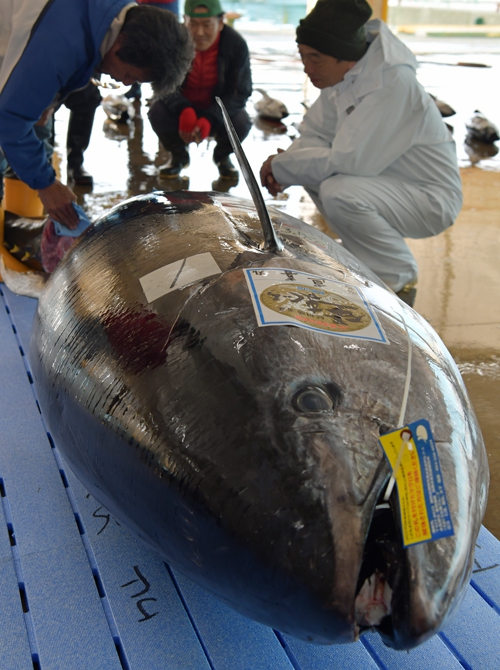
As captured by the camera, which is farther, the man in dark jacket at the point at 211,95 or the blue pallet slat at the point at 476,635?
the man in dark jacket at the point at 211,95

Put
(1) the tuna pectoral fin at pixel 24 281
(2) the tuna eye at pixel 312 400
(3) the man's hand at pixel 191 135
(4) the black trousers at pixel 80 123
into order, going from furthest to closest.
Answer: (3) the man's hand at pixel 191 135 < (4) the black trousers at pixel 80 123 < (1) the tuna pectoral fin at pixel 24 281 < (2) the tuna eye at pixel 312 400

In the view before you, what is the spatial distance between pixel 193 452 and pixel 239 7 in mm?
35314

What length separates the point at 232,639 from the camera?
60.7 inches

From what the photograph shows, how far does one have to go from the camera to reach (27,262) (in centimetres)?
340

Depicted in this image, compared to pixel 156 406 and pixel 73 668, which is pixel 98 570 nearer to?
pixel 73 668

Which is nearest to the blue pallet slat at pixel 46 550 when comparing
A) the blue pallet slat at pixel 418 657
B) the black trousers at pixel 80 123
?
the blue pallet slat at pixel 418 657

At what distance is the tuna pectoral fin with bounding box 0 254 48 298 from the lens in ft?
10.7

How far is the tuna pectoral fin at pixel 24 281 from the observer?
3248 mm

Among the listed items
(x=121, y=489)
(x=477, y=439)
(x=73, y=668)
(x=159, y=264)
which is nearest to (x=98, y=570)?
(x=73, y=668)

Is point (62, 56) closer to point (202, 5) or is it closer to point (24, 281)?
point (24, 281)

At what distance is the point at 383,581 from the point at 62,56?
242cm

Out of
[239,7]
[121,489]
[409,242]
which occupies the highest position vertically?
[121,489]

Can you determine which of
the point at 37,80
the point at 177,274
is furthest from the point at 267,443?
the point at 37,80

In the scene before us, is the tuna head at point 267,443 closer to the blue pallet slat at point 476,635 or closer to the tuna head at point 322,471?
the tuna head at point 322,471
